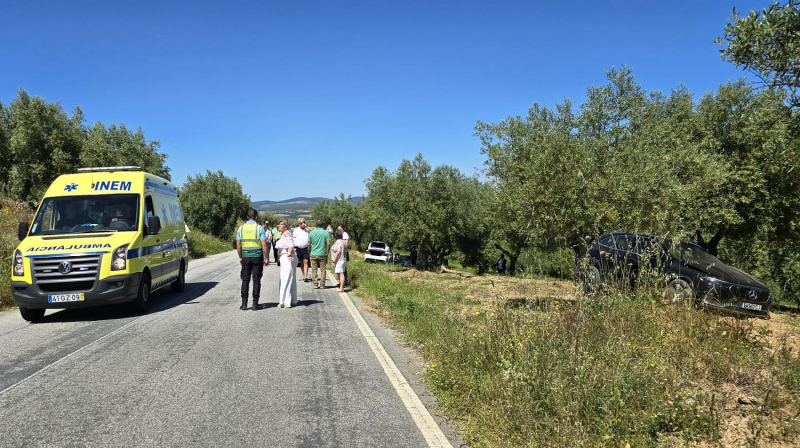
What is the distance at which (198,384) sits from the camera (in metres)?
5.01

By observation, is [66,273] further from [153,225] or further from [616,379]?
[616,379]

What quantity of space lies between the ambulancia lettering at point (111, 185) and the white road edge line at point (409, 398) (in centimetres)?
597

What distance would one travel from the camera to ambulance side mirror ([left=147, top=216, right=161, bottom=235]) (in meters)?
9.40

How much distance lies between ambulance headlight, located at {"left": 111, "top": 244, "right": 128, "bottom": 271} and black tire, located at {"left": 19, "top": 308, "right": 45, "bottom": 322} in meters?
1.66

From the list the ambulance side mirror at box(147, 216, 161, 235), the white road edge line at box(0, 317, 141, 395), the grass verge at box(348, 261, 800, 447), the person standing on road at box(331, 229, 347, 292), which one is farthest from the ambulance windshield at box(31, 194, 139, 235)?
the grass verge at box(348, 261, 800, 447)

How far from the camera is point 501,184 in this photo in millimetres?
11188

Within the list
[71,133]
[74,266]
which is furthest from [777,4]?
[71,133]

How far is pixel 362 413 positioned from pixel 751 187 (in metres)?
15.9

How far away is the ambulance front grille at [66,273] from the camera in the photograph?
8.10 metres

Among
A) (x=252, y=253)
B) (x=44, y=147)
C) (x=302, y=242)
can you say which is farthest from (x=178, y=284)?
(x=44, y=147)

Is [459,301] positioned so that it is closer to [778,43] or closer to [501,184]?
[501,184]

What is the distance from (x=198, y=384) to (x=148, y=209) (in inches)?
243

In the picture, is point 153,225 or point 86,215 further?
point 153,225

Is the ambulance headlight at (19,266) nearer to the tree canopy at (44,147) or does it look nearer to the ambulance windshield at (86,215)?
the ambulance windshield at (86,215)
